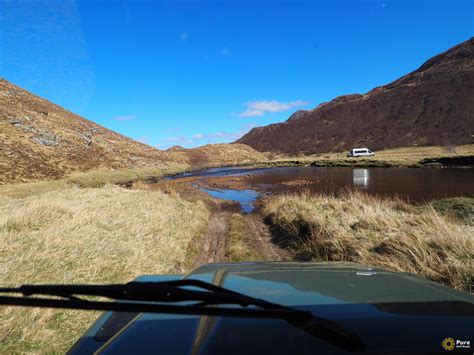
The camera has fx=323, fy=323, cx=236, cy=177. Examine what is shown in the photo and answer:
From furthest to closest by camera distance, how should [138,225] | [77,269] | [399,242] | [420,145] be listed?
[420,145], [138,225], [399,242], [77,269]

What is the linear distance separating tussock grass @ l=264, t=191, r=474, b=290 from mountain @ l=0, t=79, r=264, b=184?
30061 mm

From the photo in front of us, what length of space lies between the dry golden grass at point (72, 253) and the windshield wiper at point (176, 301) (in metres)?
A: 3.57

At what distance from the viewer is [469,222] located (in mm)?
9820

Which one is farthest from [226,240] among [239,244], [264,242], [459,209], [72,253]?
[459,209]

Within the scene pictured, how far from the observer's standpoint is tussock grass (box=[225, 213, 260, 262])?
973 cm

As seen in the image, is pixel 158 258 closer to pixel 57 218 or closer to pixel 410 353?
pixel 57 218

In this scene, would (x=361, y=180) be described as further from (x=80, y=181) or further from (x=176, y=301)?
(x=176, y=301)

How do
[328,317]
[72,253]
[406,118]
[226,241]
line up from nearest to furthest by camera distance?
[328,317] → [72,253] → [226,241] → [406,118]

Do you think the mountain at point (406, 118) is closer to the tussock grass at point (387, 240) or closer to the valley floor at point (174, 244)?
the tussock grass at point (387, 240)

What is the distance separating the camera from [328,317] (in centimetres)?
185

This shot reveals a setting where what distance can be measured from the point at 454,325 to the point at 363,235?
740 centimetres

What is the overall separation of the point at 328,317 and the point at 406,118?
118 m

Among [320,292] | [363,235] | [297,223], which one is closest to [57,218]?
[297,223]

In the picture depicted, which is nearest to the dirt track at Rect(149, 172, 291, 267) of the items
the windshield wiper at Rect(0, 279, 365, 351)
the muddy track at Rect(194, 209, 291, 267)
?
the muddy track at Rect(194, 209, 291, 267)
